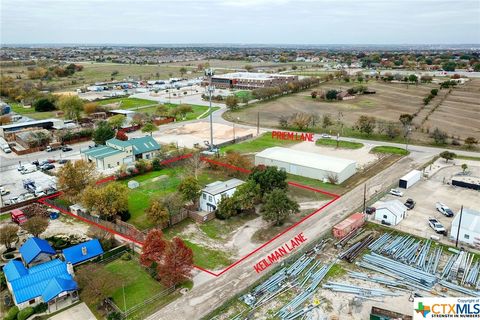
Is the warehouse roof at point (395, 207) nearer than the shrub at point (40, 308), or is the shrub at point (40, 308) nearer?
the shrub at point (40, 308)

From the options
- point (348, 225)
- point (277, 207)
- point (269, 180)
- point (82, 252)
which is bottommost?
point (82, 252)

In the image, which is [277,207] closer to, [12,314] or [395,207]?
[395,207]

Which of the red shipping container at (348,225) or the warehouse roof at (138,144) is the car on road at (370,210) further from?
the warehouse roof at (138,144)

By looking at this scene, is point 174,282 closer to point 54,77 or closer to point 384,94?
point 384,94

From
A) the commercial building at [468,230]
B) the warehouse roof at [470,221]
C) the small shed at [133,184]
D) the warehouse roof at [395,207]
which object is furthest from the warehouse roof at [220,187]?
the warehouse roof at [470,221]

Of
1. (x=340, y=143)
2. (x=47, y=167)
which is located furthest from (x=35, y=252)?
(x=340, y=143)
